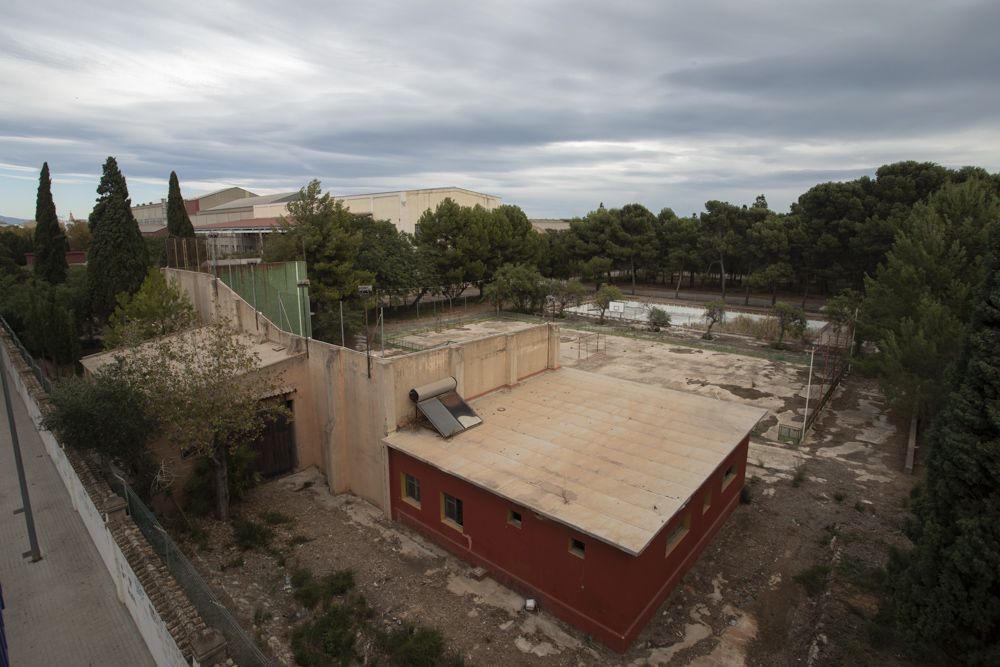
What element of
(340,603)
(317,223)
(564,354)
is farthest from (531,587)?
(317,223)

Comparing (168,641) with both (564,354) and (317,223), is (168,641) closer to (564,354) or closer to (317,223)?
(564,354)

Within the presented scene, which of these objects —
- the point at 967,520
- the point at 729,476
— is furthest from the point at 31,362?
the point at 967,520

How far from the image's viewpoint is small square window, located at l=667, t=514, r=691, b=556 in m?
11.8

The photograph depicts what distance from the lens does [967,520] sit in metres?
7.67

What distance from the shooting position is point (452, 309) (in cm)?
5134

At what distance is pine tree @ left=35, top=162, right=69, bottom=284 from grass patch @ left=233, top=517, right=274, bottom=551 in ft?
122

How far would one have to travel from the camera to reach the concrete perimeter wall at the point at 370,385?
1473 centimetres

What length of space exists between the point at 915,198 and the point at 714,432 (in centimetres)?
3874

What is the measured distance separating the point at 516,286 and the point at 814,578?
35.5 metres

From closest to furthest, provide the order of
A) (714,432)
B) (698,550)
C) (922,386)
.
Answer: (698,550) → (714,432) → (922,386)

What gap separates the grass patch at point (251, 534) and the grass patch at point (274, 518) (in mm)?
237

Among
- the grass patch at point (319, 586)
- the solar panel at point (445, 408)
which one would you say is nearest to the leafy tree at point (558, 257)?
the solar panel at point (445, 408)

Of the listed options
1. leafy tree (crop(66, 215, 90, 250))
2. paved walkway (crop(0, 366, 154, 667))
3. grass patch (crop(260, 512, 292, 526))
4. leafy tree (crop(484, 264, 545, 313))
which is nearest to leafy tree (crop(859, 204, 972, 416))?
grass patch (crop(260, 512, 292, 526))

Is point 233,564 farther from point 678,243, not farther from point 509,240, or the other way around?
point 678,243
